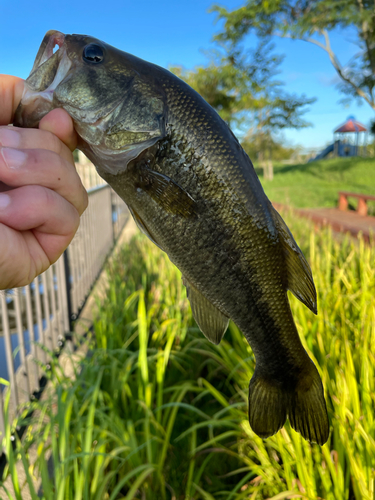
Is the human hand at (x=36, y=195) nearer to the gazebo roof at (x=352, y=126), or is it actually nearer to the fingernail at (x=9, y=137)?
the fingernail at (x=9, y=137)

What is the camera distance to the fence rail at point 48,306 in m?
2.85

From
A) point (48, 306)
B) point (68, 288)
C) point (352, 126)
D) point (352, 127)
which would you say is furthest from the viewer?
point (352, 126)

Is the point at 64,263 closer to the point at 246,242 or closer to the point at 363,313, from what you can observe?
the point at 363,313

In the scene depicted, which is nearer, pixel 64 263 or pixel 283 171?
pixel 64 263

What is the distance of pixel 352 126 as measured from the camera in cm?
3108

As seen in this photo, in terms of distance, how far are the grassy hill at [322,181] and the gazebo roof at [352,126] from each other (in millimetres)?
7035

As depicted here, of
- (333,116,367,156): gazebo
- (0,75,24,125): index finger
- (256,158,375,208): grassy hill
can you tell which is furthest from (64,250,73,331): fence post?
(333,116,367,156): gazebo

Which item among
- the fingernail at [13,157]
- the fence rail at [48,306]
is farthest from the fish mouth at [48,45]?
the fence rail at [48,306]

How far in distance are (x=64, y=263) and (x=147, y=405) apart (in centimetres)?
254

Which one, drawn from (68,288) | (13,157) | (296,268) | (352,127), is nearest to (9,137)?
(13,157)

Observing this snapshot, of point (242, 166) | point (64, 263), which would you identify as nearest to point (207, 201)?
point (242, 166)

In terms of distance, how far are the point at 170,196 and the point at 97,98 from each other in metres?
0.33

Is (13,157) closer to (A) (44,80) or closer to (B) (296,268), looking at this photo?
(A) (44,80)

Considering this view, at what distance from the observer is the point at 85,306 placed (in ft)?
17.5
